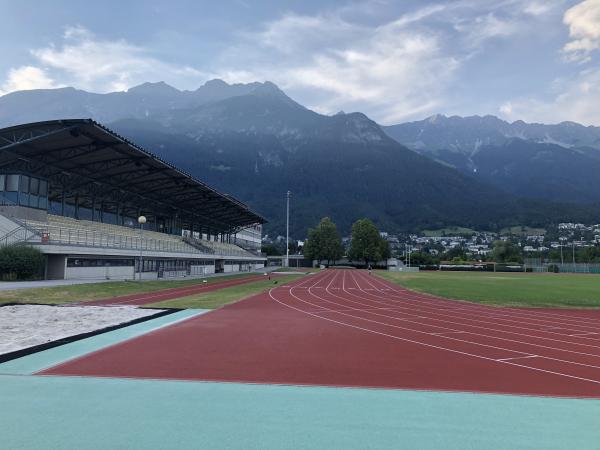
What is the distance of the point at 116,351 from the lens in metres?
10.4

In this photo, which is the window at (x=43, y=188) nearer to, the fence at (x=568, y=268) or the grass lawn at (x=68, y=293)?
the grass lawn at (x=68, y=293)

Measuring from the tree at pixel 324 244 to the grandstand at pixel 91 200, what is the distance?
63045 millimetres

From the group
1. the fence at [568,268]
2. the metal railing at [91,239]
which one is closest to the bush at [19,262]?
the metal railing at [91,239]

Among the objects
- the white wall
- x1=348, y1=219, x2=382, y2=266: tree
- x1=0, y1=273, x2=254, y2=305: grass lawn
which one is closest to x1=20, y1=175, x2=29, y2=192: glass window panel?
the white wall

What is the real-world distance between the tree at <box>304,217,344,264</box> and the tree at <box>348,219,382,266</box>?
17.0ft

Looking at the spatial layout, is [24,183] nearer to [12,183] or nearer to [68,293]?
[12,183]

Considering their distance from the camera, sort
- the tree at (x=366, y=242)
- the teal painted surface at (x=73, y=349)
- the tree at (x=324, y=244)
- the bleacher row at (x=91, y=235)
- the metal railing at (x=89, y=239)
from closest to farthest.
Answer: the teal painted surface at (x=73, y=349), the metal railing at (x=89, y=239), the bleacher row at (x=91, y=235), the tree at (x=366, y=242), the tree at (x=324, y=244)

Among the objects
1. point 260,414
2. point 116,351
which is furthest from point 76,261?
point 260,414

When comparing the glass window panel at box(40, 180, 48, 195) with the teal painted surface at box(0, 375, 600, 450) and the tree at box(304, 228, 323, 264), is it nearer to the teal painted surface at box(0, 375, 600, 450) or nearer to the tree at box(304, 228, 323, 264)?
the teal painted surface at box(0, 375, 600, 450)

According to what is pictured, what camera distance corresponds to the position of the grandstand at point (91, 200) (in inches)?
1227

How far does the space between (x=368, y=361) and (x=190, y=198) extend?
52.2 meters

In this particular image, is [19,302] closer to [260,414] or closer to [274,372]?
[274,372]

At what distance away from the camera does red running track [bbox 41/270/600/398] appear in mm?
8352

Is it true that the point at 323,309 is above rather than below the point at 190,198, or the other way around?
below
